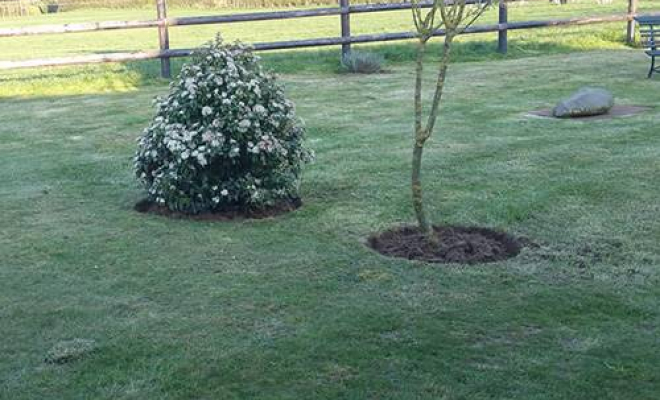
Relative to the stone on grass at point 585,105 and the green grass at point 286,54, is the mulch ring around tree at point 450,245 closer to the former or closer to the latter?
the stone on grass at point 585,105

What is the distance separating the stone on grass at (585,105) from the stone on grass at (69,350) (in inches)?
281

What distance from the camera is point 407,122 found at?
1042 centimetres

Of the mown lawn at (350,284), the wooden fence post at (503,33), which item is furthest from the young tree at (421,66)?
the wooden fence post at (503,33)

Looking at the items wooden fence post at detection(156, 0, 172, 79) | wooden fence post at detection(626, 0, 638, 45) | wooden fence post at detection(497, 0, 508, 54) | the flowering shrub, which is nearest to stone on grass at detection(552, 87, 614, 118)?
the flowering shrub

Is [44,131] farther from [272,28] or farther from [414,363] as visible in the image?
[272,28]

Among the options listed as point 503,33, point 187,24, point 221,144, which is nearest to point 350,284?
point 221,144

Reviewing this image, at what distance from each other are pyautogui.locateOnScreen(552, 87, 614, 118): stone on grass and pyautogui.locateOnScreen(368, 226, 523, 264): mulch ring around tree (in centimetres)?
451

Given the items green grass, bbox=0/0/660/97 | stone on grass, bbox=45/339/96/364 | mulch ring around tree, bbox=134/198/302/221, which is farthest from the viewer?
green grass, bbox=0/0/660/97

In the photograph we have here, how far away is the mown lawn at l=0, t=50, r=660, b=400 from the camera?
394 cm

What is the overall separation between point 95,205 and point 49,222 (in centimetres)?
54

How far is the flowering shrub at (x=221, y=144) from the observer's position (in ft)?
21.3

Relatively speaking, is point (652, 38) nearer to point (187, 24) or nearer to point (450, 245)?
point (187, 24)

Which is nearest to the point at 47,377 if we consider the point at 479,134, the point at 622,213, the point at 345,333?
the point at 345,333

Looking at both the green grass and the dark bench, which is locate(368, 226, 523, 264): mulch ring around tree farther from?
the green grass
